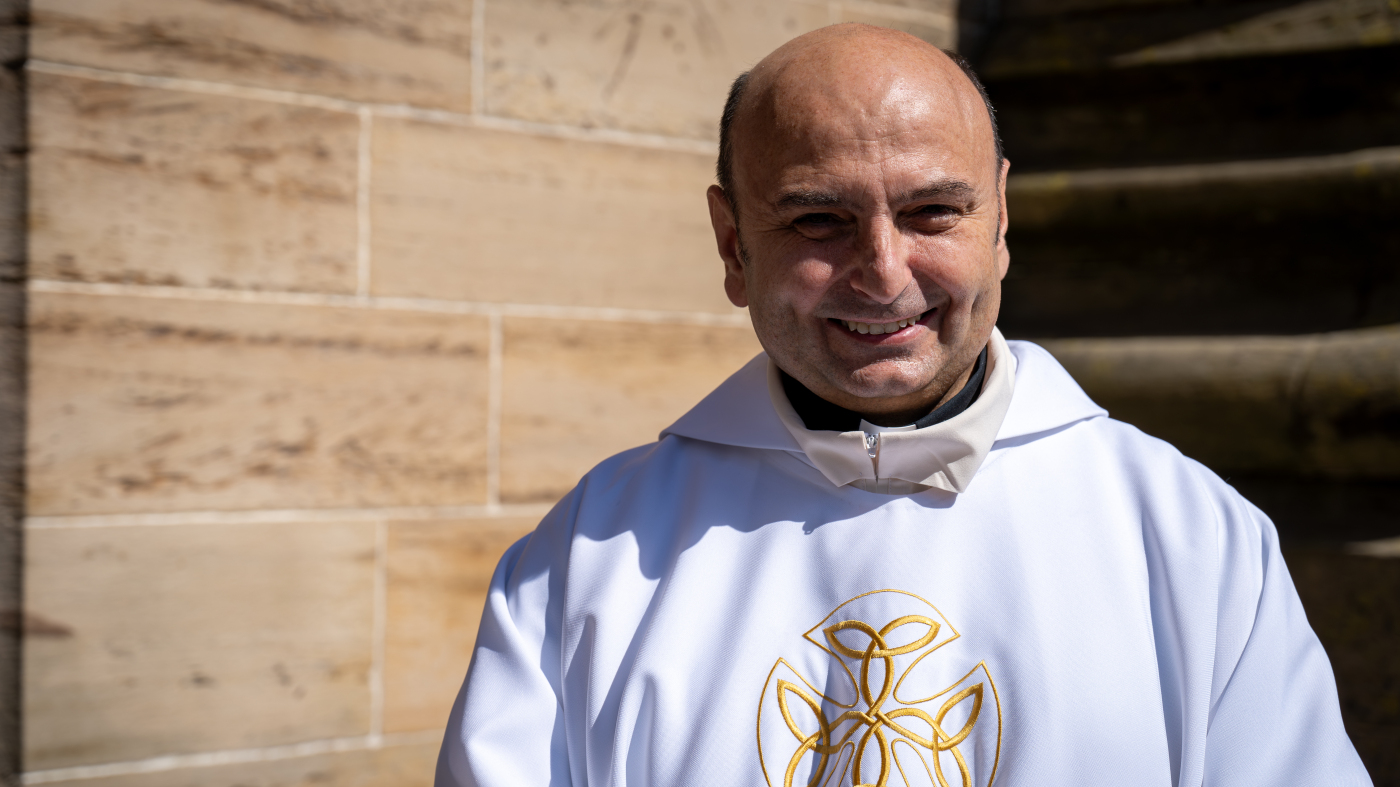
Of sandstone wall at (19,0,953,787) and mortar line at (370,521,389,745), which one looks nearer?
sandstone wall at (19,0,953,787)

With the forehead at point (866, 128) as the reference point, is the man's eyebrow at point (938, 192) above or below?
below

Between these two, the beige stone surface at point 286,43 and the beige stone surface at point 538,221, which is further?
the beige stone surface at point 538,221

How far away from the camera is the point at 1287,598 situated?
1.50 m

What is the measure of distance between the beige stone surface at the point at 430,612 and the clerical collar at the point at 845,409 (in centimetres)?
146

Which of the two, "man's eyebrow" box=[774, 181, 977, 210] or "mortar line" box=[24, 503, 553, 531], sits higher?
"man's eyebrow" box=[774, 181, 977, 210]

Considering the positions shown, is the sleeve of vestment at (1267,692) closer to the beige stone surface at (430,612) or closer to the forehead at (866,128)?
the forehead at (866,128)

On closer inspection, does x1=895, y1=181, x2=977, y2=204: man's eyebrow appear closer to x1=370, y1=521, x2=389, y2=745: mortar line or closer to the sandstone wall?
the sandstone wall

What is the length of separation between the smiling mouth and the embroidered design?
38 cm

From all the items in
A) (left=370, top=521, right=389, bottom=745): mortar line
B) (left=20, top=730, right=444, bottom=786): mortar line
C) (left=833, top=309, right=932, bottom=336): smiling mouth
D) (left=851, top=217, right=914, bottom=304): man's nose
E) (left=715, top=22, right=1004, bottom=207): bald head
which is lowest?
(left=20, top=730, right=444, bottom=786): mortar line

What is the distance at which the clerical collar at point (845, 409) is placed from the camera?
1.67 metres

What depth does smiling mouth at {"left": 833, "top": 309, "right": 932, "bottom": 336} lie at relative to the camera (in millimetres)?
1556

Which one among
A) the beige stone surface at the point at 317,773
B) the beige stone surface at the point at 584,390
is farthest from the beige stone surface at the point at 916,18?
the beige stone surface at the point at 317,773

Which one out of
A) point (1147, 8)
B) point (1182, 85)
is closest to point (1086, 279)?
point (1182, 85)

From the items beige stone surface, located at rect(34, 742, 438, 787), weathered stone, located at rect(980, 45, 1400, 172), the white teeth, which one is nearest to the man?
the white teeth
